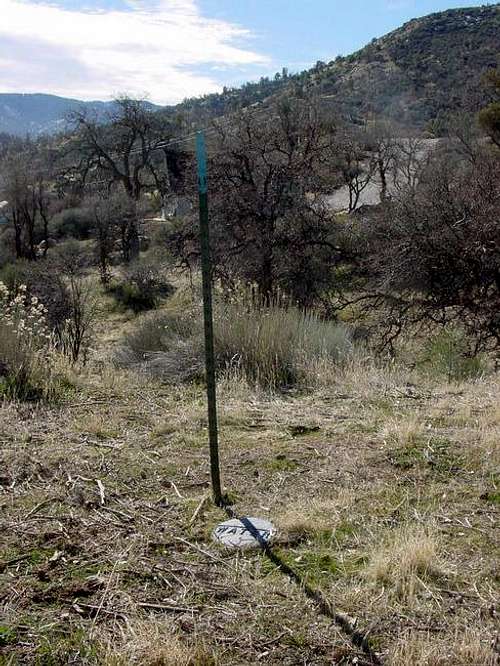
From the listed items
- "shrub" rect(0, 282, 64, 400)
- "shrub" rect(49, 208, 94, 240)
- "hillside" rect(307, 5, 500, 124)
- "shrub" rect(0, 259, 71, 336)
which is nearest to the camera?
"shrub" rect(0, 282, 64, 400)

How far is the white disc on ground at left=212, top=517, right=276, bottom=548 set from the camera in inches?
123

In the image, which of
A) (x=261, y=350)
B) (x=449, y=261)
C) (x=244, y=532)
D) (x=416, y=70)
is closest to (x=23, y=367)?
(x=261, y=350)

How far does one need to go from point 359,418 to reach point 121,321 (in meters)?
22.6

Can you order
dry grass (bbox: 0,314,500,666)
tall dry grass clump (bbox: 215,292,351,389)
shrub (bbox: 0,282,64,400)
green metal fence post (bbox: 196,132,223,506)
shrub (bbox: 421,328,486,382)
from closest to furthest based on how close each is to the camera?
dry grass (bbox: 0,314,500,666), green metal fence post (bbox: 196,132,223,506), shrub (bbox: 0,282,64,400), tall dry grass clump (bbox: 215,292,351,389), shrub (bbox: 421,328,486,382)

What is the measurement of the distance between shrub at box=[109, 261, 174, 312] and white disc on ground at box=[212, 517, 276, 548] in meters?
24.9

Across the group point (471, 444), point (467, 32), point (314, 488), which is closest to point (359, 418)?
point (471, 444)

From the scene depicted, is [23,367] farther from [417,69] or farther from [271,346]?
[417,69]

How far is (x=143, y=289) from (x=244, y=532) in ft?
85.5

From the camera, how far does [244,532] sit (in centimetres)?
322

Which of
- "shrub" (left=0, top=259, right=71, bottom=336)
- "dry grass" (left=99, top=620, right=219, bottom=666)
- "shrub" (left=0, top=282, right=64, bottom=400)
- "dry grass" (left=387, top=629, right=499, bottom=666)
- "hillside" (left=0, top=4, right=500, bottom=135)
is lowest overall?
"shrub" (left=0, top=259, right=71, bottom=336)

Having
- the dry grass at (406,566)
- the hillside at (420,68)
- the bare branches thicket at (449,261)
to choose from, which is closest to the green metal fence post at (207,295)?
the dry grass at (406,566)

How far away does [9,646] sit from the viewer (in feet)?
7.97

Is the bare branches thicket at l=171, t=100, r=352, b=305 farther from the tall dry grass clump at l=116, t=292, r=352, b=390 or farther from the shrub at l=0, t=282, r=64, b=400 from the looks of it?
the shrub at l=0, t=282, r=64, b=400

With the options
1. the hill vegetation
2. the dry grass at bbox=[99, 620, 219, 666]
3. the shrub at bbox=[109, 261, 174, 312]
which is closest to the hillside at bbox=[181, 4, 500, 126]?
the shrub at bbox=[109, 261, 174, 312]
